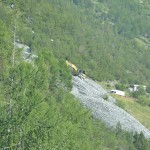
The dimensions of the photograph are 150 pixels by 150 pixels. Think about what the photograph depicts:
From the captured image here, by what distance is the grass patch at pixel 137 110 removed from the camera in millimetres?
126213

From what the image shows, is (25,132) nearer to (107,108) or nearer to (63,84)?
(63,84)

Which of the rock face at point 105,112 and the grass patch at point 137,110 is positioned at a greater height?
the rock face at point 105,112

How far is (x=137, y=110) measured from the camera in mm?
134375

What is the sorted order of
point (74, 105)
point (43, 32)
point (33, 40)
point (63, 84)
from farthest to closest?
1. point (43, 32)
2. point (33, 40)
3. point (63, 84)
4. point (74, 105)

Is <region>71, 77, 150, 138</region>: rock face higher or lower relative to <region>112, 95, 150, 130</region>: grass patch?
higher

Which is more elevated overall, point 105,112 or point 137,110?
point 105,112

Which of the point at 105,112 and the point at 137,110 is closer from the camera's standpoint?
the point at 105,112

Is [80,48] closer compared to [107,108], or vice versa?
[107,108]

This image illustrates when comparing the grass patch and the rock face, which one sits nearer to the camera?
the rock face

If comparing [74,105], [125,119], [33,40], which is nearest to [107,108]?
[125,119]

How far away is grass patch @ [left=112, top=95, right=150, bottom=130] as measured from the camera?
4969 inches

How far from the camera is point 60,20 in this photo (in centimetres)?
17775

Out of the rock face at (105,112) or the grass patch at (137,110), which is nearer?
the rock face at (105,112)

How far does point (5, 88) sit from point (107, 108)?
235 feet
